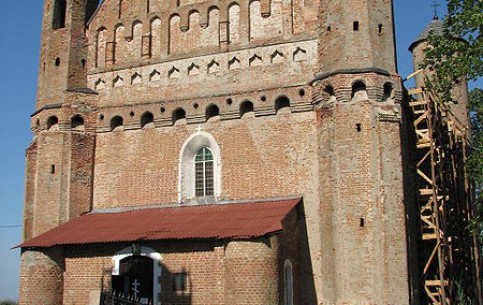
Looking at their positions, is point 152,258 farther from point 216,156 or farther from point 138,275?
point 216,156

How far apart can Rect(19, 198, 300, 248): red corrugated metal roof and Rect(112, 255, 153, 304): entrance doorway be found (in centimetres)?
76

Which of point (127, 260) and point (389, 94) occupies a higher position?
point (389, 94)

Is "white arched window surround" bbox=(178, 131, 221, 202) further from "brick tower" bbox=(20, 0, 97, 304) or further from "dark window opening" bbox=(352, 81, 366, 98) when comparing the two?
"dark window opening" bbox=(352, 81, 366, 98)

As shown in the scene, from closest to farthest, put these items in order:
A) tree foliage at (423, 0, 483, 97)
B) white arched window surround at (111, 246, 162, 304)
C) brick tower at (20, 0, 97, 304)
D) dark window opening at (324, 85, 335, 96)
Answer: tree foliage at (423, 0, 483, 97), white arched window surround at (111, 246, 162, 304), dark window opening at (324, 85, 335, 96), brick tower at (20, 0, 97, 304)

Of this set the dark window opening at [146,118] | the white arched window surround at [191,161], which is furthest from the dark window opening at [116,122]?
the white arched window surround at [191,161]

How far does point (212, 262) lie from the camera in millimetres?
19047

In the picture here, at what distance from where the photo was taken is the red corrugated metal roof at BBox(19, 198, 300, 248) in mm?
18953

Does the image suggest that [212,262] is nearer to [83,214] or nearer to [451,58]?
[83,214]

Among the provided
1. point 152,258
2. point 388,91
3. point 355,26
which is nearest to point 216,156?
point 152,258

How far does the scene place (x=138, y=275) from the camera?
20.3m

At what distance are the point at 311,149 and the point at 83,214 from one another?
8.53m

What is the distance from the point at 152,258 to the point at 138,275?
2.94 ft

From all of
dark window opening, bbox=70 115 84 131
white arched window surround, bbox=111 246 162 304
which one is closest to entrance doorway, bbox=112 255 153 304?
white arched window surround, bbox=111 246 162 304

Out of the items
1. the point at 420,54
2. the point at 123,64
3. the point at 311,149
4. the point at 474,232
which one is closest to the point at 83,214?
the point at 123,64
